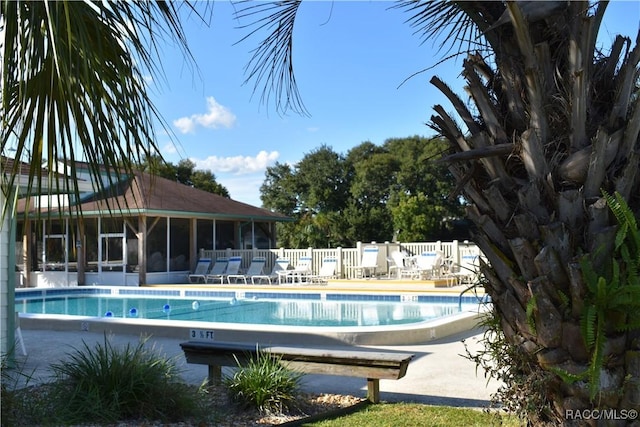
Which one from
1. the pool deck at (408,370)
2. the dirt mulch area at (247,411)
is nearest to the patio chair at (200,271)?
the pool deck at (408,370)

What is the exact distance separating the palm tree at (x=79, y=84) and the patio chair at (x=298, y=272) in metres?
19.7

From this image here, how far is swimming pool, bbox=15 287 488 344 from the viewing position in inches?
358

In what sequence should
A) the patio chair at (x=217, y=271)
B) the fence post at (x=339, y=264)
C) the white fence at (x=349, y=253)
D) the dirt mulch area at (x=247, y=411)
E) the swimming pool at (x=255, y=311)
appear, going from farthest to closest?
the patio chair at (x=217, y=271)
the fence post at (x=339, y=264)
the white fence at (x=349, y=253)
the swimming pool at (x=255, y=311)
the dirt mulch area at (x=247, y=411)

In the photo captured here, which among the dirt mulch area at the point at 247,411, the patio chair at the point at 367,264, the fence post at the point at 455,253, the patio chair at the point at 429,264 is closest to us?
the dirt mulch area at the point at 247,411

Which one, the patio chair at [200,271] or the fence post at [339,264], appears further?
the patio chair at [200,271]

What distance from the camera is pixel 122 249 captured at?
22.7 m

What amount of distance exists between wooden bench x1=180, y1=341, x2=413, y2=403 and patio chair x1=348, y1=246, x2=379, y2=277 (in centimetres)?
1525

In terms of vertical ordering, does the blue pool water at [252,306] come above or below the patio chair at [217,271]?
below

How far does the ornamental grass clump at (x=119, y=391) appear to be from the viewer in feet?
14.9

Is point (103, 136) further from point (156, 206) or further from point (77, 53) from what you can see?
point (156, 206)

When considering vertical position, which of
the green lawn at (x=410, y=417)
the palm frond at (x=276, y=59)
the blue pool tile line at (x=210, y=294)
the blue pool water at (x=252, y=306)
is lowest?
the blue pool water at (x=252, y=306)

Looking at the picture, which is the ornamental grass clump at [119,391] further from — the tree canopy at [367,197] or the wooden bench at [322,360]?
the tree canopy at [367,197]

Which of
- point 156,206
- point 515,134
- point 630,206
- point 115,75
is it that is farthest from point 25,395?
point 156,206

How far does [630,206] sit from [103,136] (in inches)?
85.9
